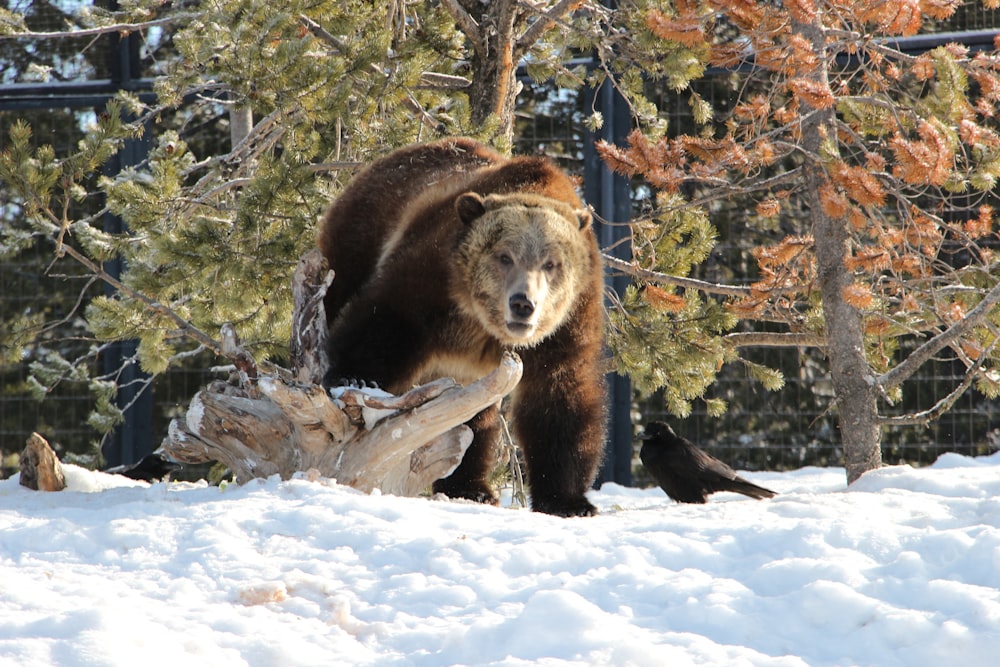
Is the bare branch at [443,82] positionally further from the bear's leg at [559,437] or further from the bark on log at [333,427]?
the bark on log at [333,427]

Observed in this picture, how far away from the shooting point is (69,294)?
30.7 ft

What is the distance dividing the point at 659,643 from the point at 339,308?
9.40 ft

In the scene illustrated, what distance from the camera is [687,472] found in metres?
5.19

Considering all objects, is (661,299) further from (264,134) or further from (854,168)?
(264,134)

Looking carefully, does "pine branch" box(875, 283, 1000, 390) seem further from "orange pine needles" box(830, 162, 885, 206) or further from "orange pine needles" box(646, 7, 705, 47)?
"orange pine needles" box(646, 7, 705, 47)

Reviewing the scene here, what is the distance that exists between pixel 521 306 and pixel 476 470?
1309 mm

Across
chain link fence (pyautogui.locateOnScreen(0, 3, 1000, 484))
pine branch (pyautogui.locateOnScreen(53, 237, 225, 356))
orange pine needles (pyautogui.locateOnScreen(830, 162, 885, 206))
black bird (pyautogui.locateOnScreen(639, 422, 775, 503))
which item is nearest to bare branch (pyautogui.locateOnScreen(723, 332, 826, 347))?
black bird (pyautogui.locateOnScreen(639, 422, 775, 503))

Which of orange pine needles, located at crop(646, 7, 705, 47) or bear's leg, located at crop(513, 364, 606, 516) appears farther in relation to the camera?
bear's leg, located at crop(513, 364, 606, 516)

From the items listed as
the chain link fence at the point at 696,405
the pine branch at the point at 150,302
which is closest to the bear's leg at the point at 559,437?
the pine branch at the point at 150,302

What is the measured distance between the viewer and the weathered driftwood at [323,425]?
11.6 feet

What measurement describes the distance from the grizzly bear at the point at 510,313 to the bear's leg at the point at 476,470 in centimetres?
44

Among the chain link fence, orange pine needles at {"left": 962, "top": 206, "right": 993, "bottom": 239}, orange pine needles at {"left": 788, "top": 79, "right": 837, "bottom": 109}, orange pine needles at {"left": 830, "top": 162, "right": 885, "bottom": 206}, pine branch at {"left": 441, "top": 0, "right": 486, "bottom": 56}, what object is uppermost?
pine branch at {"left": 441, "top": 0, "right": 486, "bottom": 56}

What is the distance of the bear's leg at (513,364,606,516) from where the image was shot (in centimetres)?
412

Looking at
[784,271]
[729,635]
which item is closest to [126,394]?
[784,271]
